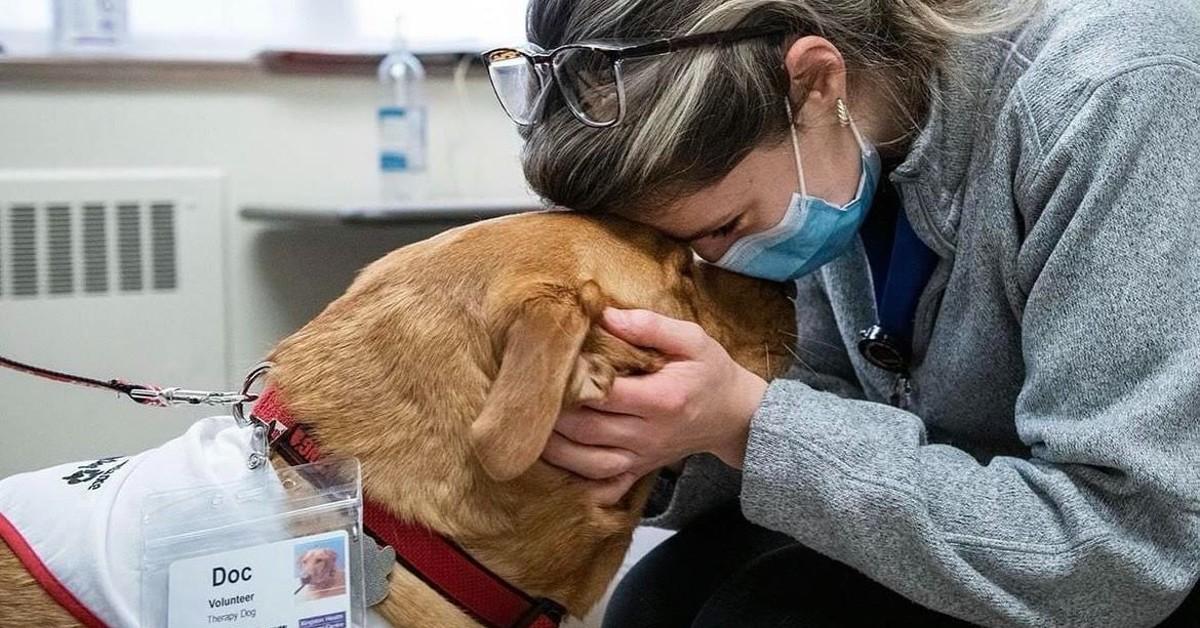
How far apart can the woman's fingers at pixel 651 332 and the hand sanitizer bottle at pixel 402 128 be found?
172 centimetres

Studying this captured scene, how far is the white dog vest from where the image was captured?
112 centimetres

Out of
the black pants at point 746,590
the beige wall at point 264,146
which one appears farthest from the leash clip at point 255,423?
the beige wall at point 264,146

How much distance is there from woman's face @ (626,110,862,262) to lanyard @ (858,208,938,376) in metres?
0.12

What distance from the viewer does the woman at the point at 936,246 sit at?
1.16 meters

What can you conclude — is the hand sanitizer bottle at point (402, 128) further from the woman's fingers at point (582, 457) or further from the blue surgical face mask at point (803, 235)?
the woman's fingers at point (582, 457)

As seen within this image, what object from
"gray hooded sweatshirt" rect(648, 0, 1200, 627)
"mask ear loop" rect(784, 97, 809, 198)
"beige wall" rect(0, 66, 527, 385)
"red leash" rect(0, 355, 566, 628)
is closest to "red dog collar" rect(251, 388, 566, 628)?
"red leash" rect(0, 355, 566, 628)

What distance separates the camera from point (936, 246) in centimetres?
138

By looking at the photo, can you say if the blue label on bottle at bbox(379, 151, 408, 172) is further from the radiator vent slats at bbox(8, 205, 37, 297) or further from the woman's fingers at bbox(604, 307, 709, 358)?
the woman's fingers at bbox(604, 307, 709, 358)

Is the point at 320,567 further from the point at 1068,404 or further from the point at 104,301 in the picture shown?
the point at 104,301

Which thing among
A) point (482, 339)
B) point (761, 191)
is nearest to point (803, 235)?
point (761, 191)

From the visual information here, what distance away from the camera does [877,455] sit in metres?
1.21

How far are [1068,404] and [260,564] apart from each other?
818 millimetres

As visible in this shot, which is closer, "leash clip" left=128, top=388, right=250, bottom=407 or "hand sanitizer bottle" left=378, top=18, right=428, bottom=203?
"leash clip" left=128, top=388, right=250, bottom=407

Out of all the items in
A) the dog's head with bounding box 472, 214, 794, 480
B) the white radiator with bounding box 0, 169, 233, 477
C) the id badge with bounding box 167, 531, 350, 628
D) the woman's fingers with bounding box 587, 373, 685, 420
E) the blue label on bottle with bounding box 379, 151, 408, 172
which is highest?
the dog's head with bounding box 472, 214, 794, 480
